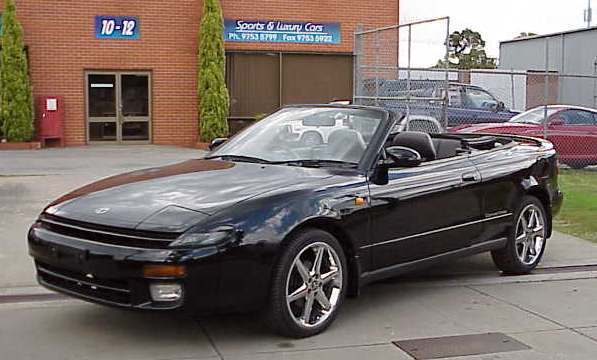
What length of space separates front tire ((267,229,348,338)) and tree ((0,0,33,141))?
16731mm

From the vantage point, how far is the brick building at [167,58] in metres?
21.7

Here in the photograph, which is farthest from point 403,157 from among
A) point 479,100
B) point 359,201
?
point 479,100

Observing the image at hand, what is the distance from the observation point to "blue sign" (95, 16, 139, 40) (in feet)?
71.8

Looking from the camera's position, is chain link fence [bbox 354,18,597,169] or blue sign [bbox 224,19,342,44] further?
blue sign [bbox 224,19,342,44]

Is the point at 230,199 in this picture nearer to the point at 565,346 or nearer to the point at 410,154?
the point at 410,154

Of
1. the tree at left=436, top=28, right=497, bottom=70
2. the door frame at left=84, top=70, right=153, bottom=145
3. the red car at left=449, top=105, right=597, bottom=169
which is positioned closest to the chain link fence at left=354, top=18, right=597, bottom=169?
the red car at left=449, top=105, right=597, bottom=169

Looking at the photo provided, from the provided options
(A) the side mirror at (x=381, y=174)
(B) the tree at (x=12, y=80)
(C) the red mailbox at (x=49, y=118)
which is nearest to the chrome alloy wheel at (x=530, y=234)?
(A) the side mirror at (x=381, y=174)

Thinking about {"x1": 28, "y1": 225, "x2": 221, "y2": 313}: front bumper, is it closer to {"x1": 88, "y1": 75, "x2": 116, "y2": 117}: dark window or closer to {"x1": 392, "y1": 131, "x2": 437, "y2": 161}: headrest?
{"x1": 392, "y1": 131, "x2": 437, "y2": 161}: headrest

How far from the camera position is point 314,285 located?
5.53 metres

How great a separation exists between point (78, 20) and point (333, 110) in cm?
1646

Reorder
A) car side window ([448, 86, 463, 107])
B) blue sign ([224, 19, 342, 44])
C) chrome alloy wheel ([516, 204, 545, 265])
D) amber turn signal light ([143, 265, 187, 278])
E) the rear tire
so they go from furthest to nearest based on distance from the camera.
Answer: blue sign ([224, 19, 342, 44]) < car side window ([448, 86, 463, 107]) < the rear tire < chrome alloy wheel ([516, 204, 545, 265]) < amber turn signal light ([143, 265, 187, 278])

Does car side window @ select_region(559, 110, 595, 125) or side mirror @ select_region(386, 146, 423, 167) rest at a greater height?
car side window @ select_region(559, 110, 595, 125)

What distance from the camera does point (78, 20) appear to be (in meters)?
21.7

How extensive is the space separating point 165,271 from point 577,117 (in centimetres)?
1450
